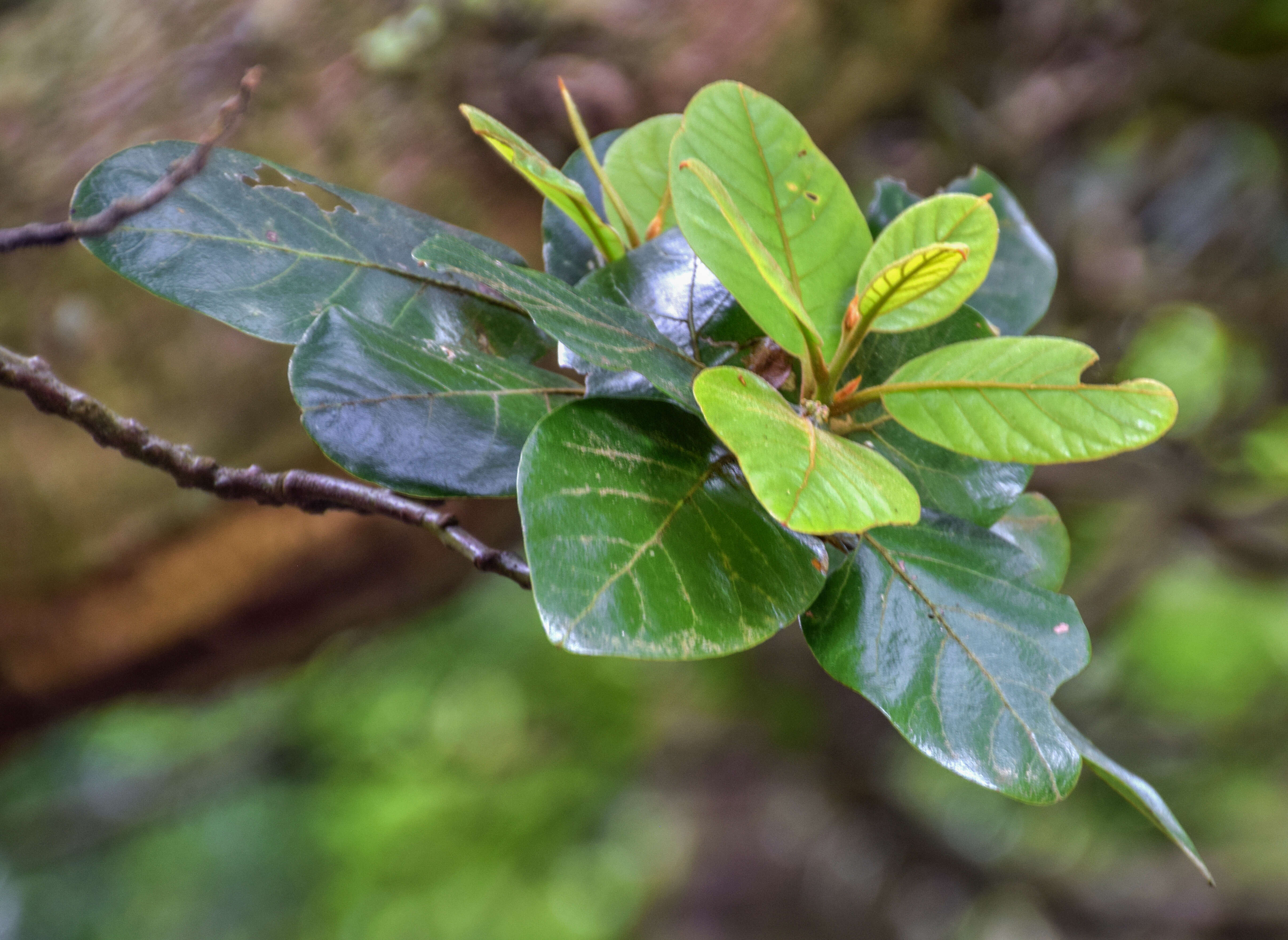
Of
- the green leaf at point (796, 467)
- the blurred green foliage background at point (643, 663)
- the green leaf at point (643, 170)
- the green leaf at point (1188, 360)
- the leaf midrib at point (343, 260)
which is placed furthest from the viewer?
the green leaf at point (1188, 360)

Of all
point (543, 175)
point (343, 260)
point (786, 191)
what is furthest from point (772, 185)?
point (343, 260)

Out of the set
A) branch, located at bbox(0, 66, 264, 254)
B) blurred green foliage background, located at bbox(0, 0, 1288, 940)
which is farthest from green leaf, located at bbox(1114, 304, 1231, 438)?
branch, located at bbox(0, 66, 264, 254)

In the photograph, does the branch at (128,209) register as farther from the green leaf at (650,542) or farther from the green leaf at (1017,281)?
the green leaf at (1017,281)

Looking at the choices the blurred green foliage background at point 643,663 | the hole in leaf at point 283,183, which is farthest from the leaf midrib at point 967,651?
the blurred green foliage background at point 643,663

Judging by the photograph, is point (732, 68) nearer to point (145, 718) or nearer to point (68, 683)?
point (68, 683)

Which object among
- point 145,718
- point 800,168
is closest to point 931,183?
point 800,168

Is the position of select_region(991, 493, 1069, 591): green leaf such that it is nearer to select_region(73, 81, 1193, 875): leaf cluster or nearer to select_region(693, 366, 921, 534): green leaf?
select_region(73, 81, 1193, 875): leaf cluster
